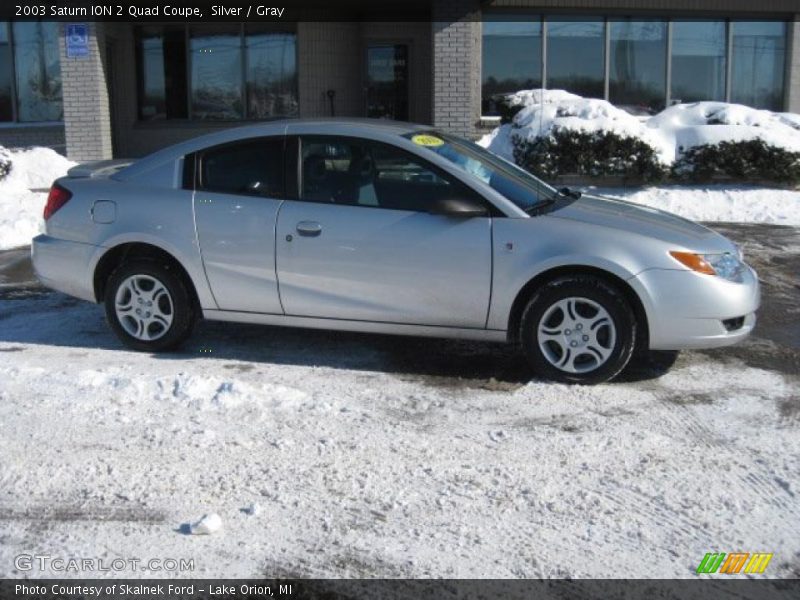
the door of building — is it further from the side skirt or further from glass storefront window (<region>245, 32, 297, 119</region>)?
the side skirt

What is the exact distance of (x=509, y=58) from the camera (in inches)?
692

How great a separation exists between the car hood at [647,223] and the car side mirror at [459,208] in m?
0.46

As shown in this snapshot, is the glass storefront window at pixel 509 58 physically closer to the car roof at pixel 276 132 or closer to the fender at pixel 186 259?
the car roof at pixel 276 132

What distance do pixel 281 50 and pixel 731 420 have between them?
599 inches

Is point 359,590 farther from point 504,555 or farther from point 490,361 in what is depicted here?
point 490,361

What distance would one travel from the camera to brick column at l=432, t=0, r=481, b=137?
635 inches

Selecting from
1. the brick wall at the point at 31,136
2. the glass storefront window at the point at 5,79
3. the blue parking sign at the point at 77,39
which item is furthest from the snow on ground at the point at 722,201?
the glass storefront window at the point at 5,79

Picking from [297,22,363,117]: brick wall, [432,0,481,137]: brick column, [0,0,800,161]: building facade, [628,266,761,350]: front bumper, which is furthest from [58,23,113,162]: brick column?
[628,266,761,350]: front bumper

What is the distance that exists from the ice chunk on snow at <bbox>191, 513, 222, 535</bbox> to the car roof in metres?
2.93

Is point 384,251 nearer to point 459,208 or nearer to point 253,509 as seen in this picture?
point 459,208

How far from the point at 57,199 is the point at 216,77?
Result: 12.9 m

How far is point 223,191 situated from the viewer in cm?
614

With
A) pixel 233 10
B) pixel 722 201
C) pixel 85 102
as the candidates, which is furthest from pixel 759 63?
pixel 85 102

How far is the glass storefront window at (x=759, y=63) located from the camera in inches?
709
